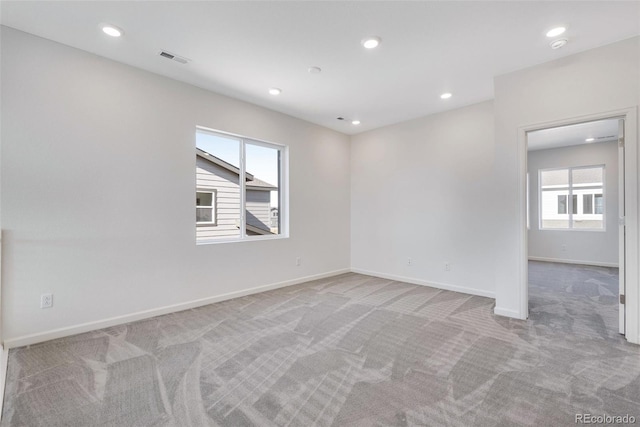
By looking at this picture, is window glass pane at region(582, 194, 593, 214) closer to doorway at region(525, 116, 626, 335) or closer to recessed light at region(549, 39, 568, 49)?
doorway at region(525, 116, 626, 335)

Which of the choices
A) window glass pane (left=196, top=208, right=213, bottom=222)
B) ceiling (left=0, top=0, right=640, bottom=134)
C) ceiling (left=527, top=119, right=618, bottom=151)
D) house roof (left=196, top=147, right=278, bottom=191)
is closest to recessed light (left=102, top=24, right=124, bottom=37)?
ceiling (left=0, top=0, right=640, bottom=134)

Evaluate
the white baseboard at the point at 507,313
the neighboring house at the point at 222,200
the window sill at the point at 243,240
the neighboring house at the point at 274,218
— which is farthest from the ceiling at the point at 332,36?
the white baseboard at the point at 507,313

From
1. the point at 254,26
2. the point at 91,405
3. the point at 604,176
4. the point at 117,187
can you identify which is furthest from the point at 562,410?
the point at 604,176

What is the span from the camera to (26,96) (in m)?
2.54

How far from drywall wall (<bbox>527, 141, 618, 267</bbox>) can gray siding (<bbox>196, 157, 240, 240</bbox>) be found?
23.1 feet

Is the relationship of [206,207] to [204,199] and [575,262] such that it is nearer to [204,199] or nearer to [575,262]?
[204,199]

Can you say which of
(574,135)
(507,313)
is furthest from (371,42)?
(574,135)

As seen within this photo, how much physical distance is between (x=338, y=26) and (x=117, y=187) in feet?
8.91

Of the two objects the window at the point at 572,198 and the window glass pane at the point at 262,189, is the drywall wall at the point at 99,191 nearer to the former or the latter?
the window glass pane at the point at 262,189

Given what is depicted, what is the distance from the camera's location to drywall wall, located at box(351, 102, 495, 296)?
4102 millimetres

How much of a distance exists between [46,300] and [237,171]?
2472mm

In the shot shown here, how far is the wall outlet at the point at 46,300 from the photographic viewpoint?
8.57 ft

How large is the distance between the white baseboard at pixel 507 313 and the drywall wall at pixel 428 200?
0.75 meters

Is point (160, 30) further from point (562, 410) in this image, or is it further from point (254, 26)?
point (562, 410)
